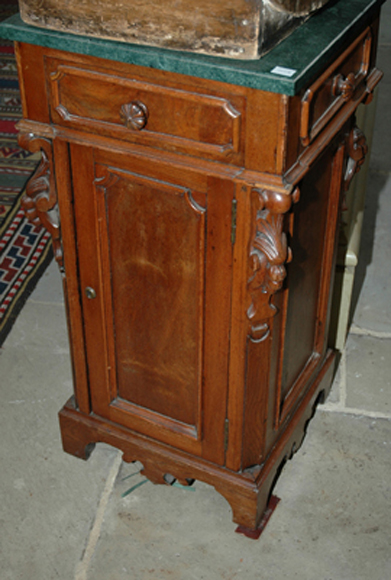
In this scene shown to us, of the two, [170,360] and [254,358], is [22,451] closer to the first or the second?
[170,360]

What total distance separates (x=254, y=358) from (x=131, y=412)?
0.56 metres

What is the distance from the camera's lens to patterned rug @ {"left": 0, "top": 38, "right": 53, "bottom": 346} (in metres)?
3.77

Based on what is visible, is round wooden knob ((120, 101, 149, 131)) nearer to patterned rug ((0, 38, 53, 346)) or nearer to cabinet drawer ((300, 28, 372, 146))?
cabinet drawer ((300, 28, 372, 146))

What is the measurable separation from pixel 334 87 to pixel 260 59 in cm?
31

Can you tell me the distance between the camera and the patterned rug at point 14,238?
3.77 meters

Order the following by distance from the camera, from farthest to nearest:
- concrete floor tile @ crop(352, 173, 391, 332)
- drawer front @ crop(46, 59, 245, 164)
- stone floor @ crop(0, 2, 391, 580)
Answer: concrete floor tile @ crop(352, 173, 391, 332) < stone floor @ crop(0, 2, 391, 580) < drawer front @ crop(46, 59, 245, 164)

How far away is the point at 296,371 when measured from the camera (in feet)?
9.03

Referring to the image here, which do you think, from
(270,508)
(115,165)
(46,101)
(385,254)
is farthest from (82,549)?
(385,254)

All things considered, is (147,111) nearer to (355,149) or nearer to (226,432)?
(355,149)

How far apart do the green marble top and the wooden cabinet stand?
41 mm

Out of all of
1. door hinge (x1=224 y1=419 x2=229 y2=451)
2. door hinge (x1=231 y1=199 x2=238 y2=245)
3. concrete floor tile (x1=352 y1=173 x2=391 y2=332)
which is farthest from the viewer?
concrete floor tile (x1=352 y1=173 x2=391 y2=332)

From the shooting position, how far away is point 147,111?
78.9 inches

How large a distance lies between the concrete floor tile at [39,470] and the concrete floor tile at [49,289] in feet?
0.66

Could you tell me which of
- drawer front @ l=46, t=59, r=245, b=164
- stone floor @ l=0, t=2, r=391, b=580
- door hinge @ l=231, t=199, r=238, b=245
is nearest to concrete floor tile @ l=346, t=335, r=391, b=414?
stone floor @ l=0, t=2, r=391, b=580
